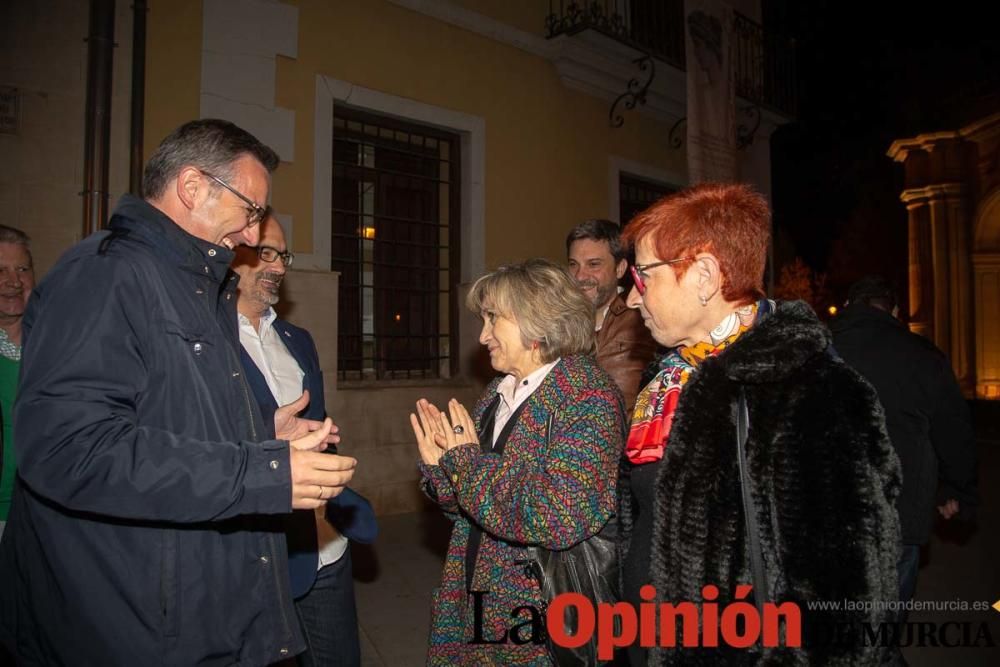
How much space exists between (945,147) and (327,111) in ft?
70.6

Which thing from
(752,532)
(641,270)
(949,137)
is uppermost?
(949,137)

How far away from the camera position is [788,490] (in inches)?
60.0

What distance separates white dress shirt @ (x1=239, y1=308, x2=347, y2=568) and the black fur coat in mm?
1515

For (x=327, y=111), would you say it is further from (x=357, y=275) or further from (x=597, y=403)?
(x=597, y=403)

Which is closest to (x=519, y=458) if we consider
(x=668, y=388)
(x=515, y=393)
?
(x=515, y=393)

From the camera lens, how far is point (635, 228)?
6.60 ft

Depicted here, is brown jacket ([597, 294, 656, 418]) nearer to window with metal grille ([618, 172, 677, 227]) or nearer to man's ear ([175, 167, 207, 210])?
man's ear ([175, 167, 207, 210])

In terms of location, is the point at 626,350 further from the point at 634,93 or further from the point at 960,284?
the point at 960,284

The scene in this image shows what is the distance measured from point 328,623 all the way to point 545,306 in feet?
5.33

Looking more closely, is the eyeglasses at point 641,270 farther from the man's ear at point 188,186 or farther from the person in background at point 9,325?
the person in background at point 9,325

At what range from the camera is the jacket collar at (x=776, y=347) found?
1.55 metres

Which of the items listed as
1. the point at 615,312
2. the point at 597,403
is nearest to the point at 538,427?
the point at 597,403

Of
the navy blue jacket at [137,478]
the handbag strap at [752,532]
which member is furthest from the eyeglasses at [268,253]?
the handbag strap at [752,532]

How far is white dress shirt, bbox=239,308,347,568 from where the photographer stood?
107 inches
